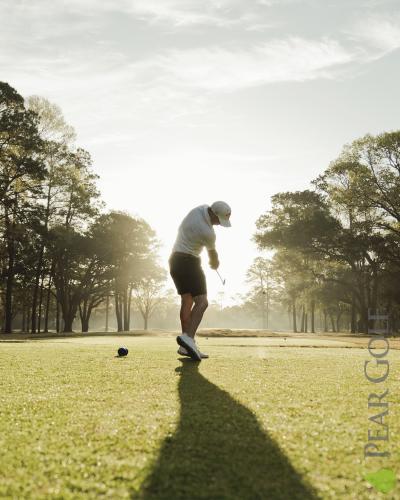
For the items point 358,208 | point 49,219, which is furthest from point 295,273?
point 49,219

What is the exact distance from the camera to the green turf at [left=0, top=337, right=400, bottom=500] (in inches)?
62.4

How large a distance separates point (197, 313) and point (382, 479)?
4.67 meters

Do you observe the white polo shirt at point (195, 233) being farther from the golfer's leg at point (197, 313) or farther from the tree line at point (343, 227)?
the tree line at point (343, 227)

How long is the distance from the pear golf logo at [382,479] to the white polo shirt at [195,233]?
16.1 ft

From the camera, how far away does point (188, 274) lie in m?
6.44

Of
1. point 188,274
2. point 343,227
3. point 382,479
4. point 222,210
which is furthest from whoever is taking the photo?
point 343,227

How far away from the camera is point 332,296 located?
52.4 metres

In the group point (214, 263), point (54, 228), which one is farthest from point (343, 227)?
point (214, 263)

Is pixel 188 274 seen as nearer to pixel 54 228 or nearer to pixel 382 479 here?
pixel 382 479

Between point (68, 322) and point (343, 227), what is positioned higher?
point (343, 227)

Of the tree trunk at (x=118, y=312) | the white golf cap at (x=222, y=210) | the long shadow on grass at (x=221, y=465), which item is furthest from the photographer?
the tree trunk at (x=118, y=312)

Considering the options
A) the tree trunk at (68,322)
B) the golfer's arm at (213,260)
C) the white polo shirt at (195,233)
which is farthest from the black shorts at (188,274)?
the tree trunk at (68,322)

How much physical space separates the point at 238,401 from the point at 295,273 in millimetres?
44592

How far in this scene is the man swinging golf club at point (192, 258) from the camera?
6402 millimetres
